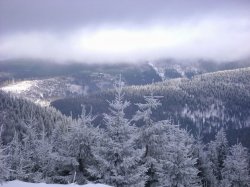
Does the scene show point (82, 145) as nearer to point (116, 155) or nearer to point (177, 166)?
point (116, 155)

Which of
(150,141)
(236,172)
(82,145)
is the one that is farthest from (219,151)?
(82,145)

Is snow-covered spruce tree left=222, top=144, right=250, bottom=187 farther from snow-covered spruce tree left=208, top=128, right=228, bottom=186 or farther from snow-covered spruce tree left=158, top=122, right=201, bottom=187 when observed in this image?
snow-covered spruce tree left=158, top=122, right=201, bottom=187

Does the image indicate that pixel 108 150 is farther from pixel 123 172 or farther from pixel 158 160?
pixel 158 160

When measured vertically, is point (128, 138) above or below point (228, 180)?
above

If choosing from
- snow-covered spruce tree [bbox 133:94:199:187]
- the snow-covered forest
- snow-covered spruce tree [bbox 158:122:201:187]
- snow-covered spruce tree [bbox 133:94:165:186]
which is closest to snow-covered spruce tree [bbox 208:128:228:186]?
the snow-covered forest

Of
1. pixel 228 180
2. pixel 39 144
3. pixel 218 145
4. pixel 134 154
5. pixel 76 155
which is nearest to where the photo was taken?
pixel 134 154

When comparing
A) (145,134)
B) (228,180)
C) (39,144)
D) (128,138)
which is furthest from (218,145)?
(128,138)

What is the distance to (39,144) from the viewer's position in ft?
144

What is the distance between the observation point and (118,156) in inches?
1097

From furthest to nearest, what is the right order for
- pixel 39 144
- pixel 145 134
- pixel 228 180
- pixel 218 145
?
1. pixel 218 145
2. pixel 228 180
3. pixel 39 144
4. pixel 145 134

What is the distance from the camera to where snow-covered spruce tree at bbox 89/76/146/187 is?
27297 mm

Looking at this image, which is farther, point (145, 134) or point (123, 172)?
point (145, 134)

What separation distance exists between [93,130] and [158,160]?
6.04 metres

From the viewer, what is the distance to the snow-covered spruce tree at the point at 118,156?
2730 cm
